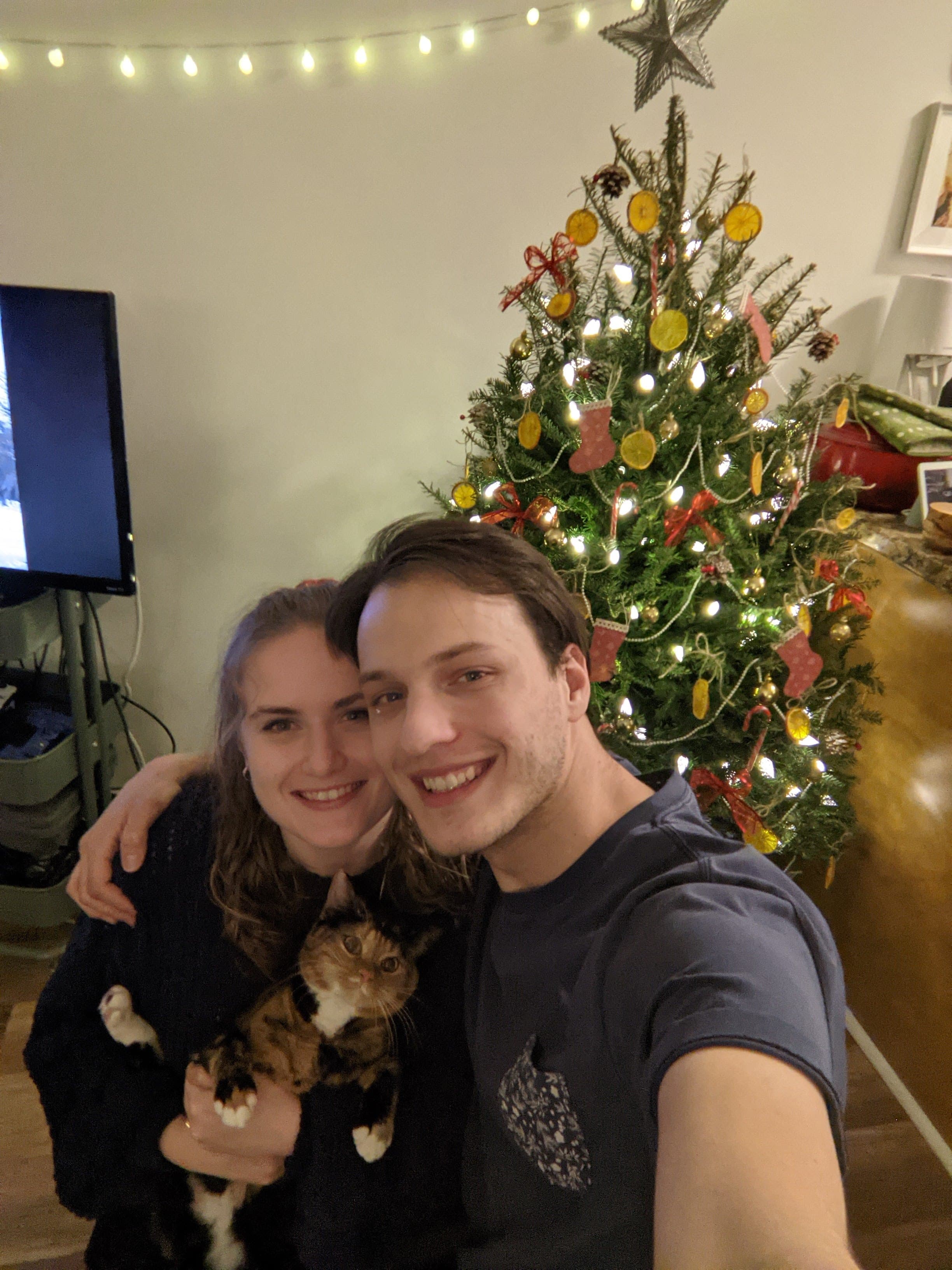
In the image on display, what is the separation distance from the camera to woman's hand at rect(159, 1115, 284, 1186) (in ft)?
3.12

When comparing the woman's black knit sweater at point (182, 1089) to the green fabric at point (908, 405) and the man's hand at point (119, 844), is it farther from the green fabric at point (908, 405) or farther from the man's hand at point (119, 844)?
the green fabric at point (908, 405)

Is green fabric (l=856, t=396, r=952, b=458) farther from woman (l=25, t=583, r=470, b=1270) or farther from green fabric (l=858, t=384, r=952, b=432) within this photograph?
woman (l=25, t=583, r=470, b=1270)

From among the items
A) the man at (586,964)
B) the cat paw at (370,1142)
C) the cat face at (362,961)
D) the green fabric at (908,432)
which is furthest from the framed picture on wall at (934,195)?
the cat paw at (370,1142)

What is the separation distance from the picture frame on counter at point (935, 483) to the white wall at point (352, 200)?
64cm

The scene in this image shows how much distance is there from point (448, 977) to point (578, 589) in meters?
0.79

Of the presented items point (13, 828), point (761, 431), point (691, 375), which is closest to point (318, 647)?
point (691, 375)

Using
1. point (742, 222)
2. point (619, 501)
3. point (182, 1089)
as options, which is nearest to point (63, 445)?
point (619, 501)

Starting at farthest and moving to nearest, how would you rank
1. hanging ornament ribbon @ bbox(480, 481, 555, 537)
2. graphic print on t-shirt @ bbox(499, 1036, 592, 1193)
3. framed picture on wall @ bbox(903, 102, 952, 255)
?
framed picture on wall @ bbox(903, 102, 952, 255), hanging ornament ribbon @ bbox(480, 481, 555, 537), graphic print on t-shirt @ bbox(499, 1036, 592, 1193)

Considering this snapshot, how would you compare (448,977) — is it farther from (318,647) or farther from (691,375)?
(691,375)

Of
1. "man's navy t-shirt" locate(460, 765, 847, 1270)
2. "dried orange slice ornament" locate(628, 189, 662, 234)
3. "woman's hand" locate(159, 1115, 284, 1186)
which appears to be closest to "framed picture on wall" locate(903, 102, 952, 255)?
"dried orange slice ornament" locate(628, 189, 662, 234)

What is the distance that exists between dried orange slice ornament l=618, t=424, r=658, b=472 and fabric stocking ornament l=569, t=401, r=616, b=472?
0.02m

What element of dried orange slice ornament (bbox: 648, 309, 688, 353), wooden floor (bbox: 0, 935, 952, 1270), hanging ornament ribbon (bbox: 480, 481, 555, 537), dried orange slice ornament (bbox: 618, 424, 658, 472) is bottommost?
wooden floor (bbox: 0, 935, 952, 1270)

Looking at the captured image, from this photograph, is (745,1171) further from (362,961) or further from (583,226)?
(583,226)

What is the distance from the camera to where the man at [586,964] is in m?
0.55
